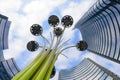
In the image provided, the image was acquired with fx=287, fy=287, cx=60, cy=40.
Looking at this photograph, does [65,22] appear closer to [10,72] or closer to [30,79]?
[30,79]

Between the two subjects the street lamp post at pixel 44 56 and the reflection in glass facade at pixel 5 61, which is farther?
the reflection in glass facade at pixel 5 61

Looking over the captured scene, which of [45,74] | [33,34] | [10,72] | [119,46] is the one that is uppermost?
[33,34]

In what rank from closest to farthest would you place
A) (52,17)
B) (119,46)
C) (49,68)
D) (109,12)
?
(49,68)
(52,17)
(119,46)
(109,12)

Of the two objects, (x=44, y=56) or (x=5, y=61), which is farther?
(x=5, y=61)

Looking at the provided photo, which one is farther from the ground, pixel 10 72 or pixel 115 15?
pixel 115 15

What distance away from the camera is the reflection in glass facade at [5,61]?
152 feet

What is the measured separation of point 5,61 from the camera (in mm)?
49188

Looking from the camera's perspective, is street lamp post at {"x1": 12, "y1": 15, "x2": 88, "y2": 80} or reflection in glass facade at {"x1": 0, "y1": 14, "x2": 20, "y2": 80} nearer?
street lamp post at {"x1": 12, "y1": 15, "x2": 88, "y2": 80}

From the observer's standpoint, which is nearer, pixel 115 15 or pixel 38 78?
pixel 38 78

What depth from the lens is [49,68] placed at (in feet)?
57.1

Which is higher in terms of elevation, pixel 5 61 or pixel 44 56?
pixel 44 56

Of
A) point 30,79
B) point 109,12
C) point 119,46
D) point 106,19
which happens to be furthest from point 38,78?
point 106,19

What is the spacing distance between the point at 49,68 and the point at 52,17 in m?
6.42

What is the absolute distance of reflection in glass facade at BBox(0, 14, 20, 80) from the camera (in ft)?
152
